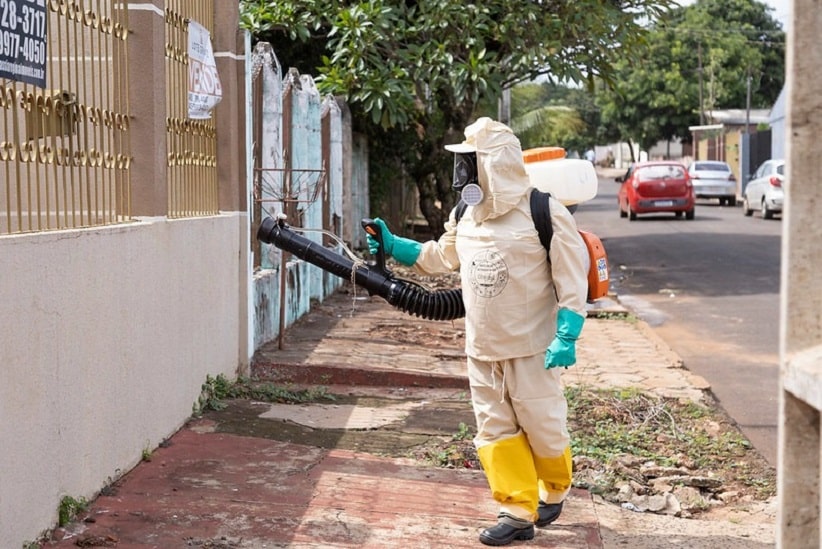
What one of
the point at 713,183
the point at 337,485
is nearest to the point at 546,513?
the point at 337,485

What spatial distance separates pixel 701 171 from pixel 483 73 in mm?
22374

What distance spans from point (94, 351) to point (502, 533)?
6.11 feet

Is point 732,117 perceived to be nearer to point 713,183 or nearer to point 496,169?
point 713,183

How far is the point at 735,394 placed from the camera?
28.2 ft

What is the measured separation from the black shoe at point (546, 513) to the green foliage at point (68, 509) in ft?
6.26

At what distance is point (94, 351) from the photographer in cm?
493

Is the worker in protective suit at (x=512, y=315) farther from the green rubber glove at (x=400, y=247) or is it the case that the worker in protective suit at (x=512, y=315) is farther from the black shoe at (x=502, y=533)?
the green rubber glove at (x=400, y=247)

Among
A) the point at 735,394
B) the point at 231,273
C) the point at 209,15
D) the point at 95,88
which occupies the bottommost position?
the point at 735,394

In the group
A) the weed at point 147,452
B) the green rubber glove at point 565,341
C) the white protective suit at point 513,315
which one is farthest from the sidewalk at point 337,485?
the green rubber glove at point 565,341

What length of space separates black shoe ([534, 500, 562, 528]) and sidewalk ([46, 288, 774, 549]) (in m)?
0.05

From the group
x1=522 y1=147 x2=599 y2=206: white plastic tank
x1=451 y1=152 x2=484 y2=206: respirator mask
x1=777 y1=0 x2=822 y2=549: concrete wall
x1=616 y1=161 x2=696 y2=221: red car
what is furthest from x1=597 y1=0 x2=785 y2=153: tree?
x1=777 y1=0 x2=822 y2=549: concrete wall

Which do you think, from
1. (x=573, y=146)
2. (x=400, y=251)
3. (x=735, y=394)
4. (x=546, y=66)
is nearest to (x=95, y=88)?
(x=400, y=251)

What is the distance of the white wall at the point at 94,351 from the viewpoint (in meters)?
4.14

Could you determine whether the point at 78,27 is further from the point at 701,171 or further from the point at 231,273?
the point at 701,171
